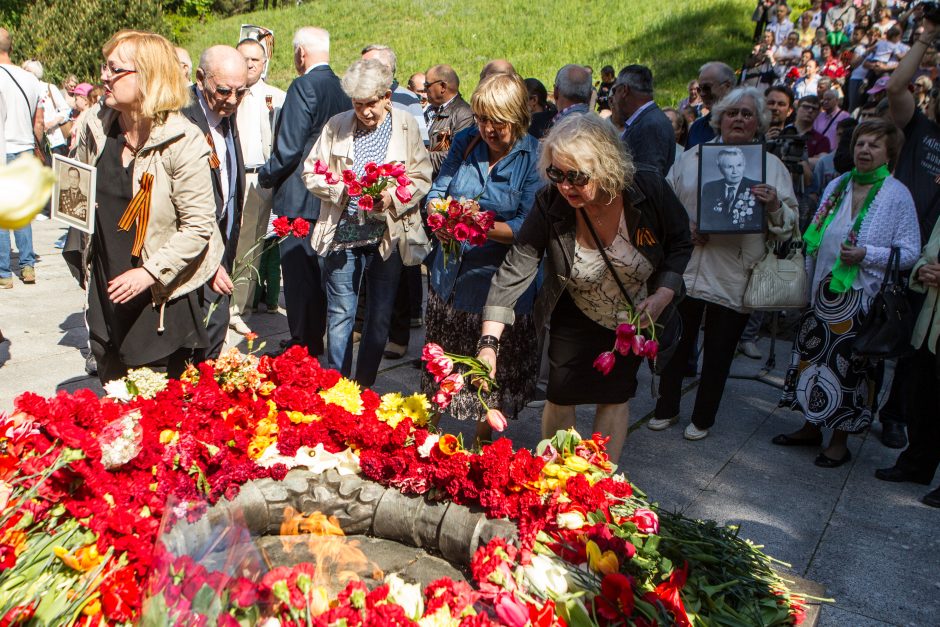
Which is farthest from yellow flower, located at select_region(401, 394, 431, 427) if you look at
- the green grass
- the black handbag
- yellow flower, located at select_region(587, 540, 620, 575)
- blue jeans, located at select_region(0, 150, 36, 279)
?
the green grass

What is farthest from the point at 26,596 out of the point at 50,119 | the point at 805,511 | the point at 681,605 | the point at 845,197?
the point at 50,119

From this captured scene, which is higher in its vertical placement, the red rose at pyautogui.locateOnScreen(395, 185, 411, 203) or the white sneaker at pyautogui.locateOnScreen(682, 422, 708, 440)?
the red rose at pyautogui.locateOnScreen(395, 185, 411, 203)

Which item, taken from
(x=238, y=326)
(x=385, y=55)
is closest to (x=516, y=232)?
(x=385, y=55)

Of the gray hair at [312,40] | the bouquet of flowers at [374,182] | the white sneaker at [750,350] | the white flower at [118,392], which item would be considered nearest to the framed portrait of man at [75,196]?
the white flower at [118,392]

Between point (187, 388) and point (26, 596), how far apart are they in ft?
4.16

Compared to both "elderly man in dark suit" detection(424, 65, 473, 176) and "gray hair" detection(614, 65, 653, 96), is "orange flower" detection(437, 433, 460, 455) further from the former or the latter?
"gray hair" detection(614, 65, 653, 96)

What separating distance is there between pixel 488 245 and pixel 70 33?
28580 mm

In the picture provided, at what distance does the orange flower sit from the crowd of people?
39 centimetres

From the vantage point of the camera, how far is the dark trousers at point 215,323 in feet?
12.8

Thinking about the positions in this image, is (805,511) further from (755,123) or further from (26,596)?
(26,596)

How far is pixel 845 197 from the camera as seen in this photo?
16.1ft

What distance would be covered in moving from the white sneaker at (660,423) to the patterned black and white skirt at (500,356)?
1186 mm

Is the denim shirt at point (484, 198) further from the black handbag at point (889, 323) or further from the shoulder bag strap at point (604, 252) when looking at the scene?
the black handbag at point (889, 323)

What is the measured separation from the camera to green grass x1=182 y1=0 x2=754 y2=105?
70.0 ft
